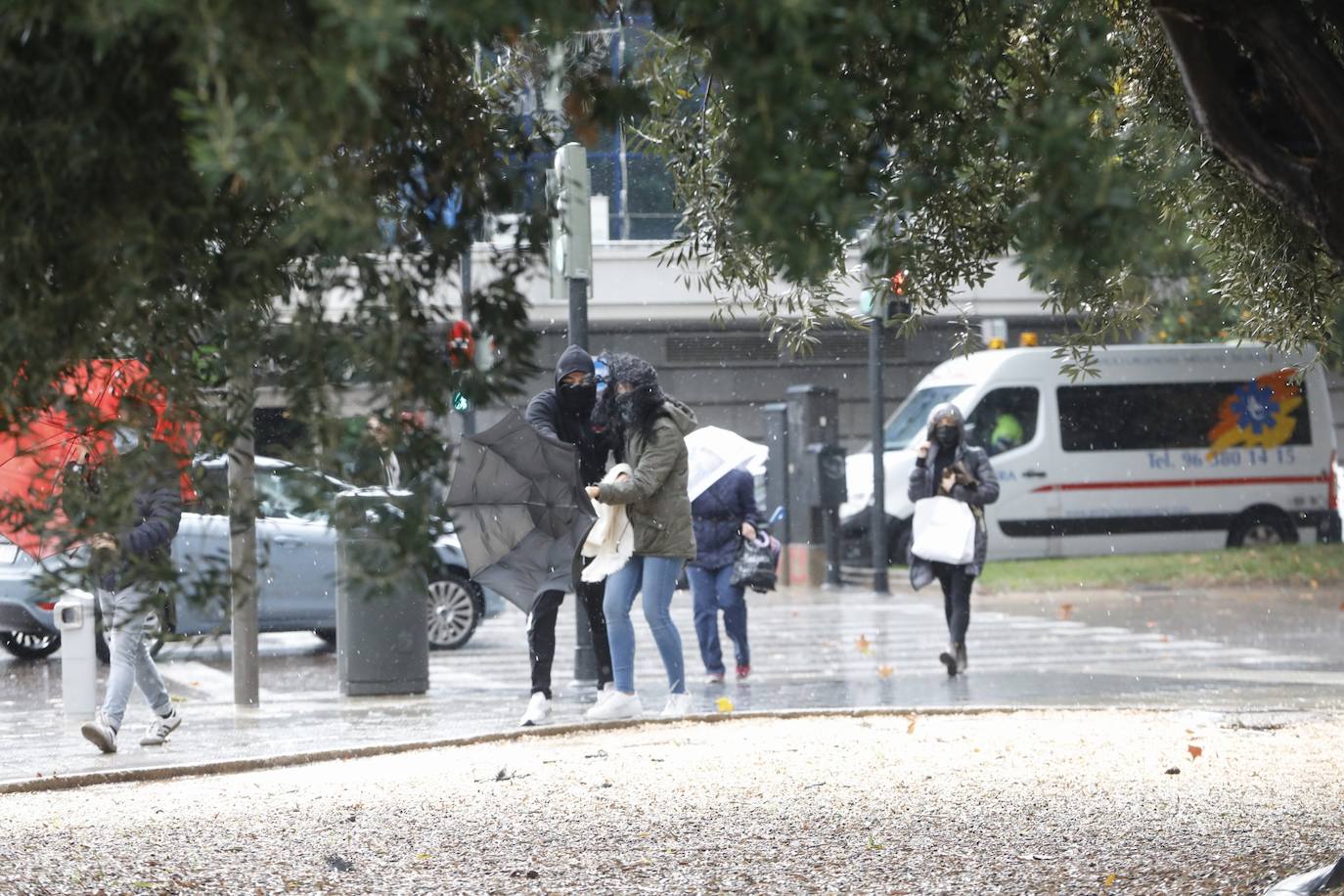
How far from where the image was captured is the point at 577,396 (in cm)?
986

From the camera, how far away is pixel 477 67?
16.0ft

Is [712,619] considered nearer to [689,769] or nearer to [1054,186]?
[689,769]

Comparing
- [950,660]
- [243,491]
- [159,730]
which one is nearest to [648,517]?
[159,730]

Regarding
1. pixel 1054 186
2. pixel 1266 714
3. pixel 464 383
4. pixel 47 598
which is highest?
pixel 1054 186

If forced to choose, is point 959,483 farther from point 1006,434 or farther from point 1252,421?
point 1252,421

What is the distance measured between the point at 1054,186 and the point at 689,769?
517cm

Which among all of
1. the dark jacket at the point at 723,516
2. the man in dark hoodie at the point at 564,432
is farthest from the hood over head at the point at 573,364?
the dark jacket at the point at 723,516

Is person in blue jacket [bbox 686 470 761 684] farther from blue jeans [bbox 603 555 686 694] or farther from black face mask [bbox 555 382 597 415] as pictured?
black face mask [bbox 555 382 597 415]

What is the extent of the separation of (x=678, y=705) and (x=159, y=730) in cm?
270

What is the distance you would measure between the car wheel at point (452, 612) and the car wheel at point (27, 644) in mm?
→ 3019

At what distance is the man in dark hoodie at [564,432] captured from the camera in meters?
9.69

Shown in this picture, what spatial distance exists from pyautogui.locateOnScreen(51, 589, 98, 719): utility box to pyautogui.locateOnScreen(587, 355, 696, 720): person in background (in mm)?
3170

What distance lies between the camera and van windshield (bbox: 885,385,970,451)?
22719 millimetres

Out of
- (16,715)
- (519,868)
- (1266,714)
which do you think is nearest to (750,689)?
(1266,714)
